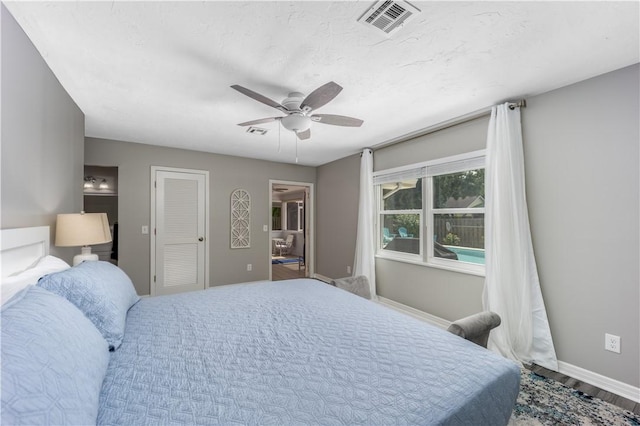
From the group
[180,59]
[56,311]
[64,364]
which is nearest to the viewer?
[64,364]

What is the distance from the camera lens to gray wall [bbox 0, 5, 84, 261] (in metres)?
1.48

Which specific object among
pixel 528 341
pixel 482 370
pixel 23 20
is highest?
pixel 23 20

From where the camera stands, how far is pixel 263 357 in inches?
50.4

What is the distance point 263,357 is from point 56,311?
0.83m

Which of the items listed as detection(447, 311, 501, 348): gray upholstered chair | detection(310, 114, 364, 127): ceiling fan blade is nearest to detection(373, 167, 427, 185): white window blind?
detection(310, 114, 364, 127): ceiling fan blade

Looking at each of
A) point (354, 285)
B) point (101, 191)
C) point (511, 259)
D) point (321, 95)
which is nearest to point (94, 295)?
point (321, 95)

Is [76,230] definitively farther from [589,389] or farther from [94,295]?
[589,389]

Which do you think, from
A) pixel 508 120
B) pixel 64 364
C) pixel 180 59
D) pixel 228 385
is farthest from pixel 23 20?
pixel 508 120

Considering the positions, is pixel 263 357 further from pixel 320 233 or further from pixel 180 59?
pixel 320 233

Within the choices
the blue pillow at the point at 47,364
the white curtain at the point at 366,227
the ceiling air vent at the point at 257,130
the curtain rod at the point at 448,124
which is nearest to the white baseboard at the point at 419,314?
the white curtain at the point at 366,227

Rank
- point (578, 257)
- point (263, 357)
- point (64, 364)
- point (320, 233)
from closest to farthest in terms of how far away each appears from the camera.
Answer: point (64, 364)
point (263, 357)
point (578, 257)
point (320, 233)

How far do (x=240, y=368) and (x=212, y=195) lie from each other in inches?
157

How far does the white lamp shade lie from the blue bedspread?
2.66 feet

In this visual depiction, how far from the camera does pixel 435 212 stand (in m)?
3.46
